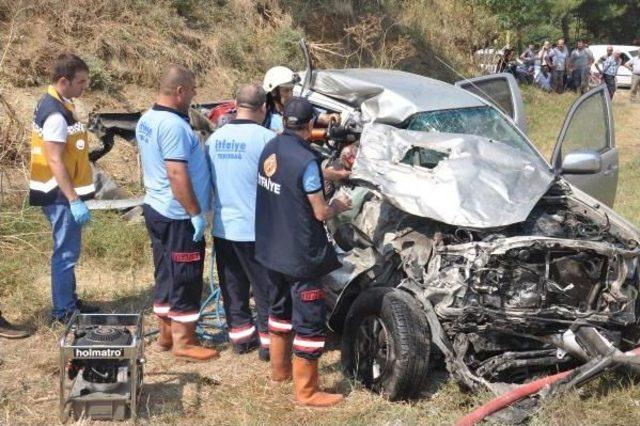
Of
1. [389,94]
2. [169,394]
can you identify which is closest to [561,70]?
[389,94]

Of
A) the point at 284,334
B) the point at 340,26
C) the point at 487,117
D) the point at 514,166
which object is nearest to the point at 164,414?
the point at 284,334

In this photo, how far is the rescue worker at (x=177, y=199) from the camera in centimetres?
493

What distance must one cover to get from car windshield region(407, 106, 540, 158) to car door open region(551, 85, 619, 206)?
1.14 ft


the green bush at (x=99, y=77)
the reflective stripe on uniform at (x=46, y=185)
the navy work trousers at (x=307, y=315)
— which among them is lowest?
the navy work trousers at (x=307, y=315)

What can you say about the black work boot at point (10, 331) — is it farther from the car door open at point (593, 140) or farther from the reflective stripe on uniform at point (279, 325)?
the car door open at point (593, 140)

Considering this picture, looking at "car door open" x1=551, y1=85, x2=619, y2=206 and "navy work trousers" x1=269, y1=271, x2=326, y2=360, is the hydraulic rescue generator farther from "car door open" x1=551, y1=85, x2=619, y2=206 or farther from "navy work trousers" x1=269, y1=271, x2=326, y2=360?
"car door open" x1=551, y1=85, x2=619, y2=206

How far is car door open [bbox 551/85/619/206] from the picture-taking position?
6.33m

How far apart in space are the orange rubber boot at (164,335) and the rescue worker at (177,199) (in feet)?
0.36

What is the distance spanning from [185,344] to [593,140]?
3961 millimetres

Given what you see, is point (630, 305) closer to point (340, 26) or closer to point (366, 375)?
point (366, 375)

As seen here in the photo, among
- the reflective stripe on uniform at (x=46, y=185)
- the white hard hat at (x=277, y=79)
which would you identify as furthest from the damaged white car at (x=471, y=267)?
the reflective stripe on uniform at (x=46, y=185)

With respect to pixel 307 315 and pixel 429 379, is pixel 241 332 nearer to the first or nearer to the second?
pixel 307 315

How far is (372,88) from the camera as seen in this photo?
621cm

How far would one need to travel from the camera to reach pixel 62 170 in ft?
17.6
